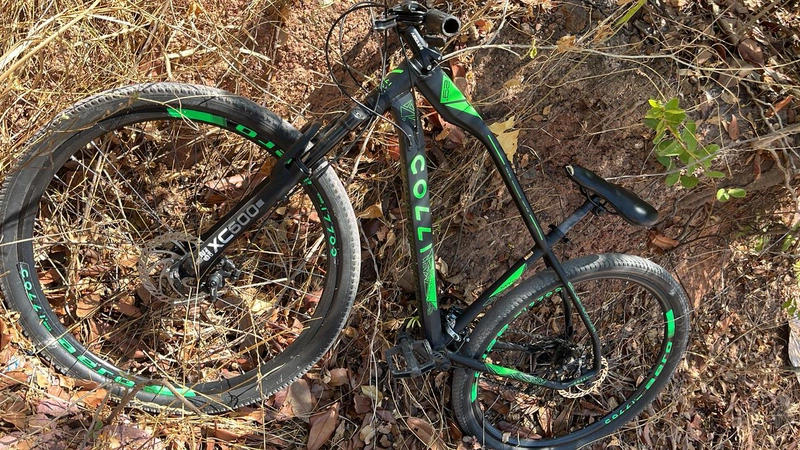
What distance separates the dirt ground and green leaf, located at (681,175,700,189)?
7.1 inches

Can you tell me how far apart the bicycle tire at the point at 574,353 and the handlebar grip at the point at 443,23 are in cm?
111

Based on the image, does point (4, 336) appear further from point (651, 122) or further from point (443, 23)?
point (651, 122)

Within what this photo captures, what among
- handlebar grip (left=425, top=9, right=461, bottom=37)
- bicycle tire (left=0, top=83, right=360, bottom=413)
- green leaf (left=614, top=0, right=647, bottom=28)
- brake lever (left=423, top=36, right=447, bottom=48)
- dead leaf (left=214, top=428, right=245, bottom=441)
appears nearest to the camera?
handlebar grip (left=425, top=9, right=461, bottom=37)

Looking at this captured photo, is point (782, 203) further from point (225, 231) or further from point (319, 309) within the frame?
point (225, 231)

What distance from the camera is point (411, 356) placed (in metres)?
2.54

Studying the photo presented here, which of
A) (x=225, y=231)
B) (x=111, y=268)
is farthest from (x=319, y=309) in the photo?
(x=111, y=268)

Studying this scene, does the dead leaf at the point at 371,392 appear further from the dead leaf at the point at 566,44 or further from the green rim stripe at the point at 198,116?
the dead leaf at the point at 566,44

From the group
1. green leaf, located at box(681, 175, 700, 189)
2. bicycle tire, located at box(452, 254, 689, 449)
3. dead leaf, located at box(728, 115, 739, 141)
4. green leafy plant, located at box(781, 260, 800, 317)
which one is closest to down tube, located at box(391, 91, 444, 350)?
bicycle tire, located at box(452, 254, 689, 449)

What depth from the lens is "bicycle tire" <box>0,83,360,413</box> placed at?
2.28 meters

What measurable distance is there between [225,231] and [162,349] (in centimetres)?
83

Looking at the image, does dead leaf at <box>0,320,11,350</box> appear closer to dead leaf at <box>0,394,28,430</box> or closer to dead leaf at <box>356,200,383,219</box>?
dead leaf at <box>0,394,28,430</box>

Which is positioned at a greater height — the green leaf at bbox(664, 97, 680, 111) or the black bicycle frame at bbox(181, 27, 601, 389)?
the green leaf at bbox(664, 97, 680, 111)

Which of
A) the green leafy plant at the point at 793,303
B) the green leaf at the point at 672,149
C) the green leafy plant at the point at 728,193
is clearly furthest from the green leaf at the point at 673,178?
the green leafy plant at the point at 793,303

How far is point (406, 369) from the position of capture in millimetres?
2562
